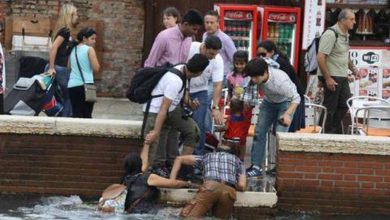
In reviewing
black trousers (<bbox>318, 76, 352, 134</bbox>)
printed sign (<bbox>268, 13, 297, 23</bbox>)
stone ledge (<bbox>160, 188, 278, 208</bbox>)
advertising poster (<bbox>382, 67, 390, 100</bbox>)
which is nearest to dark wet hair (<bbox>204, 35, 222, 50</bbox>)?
stone ledge (<bbox>160, 188, 278, 208</bbox>)

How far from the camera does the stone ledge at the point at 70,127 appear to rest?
9.66 m

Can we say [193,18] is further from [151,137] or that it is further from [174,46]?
[151,137]

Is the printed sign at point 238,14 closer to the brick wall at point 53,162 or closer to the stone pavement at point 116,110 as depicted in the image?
the stone pavement at point 116,110

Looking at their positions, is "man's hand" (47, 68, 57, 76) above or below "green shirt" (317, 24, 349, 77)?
below

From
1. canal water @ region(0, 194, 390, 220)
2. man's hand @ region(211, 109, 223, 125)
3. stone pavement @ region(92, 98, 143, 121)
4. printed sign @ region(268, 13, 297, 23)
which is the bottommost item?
canal water @ region(0, 194, 390, 220)

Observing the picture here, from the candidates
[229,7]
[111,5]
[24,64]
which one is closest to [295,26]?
[229,7]

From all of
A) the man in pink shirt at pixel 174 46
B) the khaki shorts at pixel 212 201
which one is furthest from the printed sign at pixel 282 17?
the khaki shorts at pixel 212 201

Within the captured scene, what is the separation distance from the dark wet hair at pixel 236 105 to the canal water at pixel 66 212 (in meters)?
1.33

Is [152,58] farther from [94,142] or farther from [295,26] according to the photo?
[295,26]

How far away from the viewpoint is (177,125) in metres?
9.50

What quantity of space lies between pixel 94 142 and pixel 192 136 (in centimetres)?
105

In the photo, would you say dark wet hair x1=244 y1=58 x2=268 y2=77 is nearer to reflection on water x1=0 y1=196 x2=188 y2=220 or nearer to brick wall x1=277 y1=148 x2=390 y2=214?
brick wall x1=277 y1=148 x2=390 y2=214

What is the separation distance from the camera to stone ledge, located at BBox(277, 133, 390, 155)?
30.4ft

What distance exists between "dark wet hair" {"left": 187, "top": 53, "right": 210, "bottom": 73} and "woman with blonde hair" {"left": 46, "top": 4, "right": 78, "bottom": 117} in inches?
114
